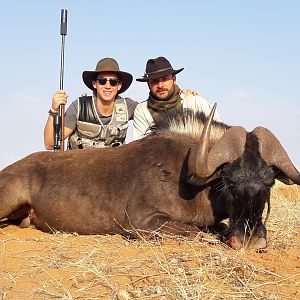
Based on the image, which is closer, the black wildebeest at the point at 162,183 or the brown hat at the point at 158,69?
the black wildebeest at the point at 162,183

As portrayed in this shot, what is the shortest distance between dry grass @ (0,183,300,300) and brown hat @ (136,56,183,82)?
3.25 m

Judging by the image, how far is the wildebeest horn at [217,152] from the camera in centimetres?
494

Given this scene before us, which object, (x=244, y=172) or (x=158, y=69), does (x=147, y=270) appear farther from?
(x=158, y=69)

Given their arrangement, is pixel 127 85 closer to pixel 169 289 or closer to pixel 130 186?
pixel 130 186

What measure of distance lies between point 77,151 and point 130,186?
991 millimetres

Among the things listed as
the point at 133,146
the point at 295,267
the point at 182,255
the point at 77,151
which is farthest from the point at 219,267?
the point at 77,151

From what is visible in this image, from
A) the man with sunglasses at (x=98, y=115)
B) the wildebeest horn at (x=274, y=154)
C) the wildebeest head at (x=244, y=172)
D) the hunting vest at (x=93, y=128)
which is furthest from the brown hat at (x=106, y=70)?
the wildebeest horn at (x=274, y=154)

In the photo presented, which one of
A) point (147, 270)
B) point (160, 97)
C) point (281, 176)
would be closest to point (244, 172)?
point (281, 176)

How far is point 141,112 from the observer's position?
314 inches

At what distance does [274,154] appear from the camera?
16.8 feet

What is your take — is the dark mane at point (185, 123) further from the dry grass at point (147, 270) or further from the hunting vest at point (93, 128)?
the hunting vest at point (93, 128)

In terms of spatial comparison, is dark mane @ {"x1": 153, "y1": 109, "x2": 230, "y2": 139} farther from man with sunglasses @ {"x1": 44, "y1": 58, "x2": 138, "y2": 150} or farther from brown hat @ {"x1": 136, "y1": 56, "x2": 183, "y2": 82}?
man with sunglasses @ {"x1": 44, "y1": 58, "x2": 138, "y2": 150}

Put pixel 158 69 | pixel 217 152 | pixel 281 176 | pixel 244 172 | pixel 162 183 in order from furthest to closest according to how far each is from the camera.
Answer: pixel 158 69 < pixel 162 183 < pixel 281 176 < pixel 217 152 < pixel 244 172

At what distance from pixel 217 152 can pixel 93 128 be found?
3.50m
